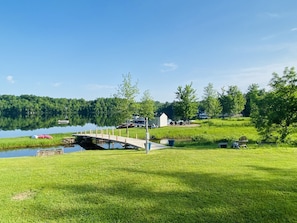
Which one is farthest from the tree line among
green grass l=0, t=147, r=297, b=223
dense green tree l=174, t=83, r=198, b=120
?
A: green grass l=0, t=147, r=297, b=223

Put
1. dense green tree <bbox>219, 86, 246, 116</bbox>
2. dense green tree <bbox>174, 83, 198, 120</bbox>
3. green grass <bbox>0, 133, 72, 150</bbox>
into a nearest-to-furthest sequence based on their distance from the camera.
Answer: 1. green grass <bbox>0, 133, 72, 150</bbox>
2. dense green tree <bbox>174, 83, 198, 120</bbox>
3. dense green tree <bbox>219, 86, 246, 116</bbox>

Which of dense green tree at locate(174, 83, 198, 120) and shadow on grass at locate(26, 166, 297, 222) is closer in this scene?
shadow on grass at locate(26, 166, 297, 222)

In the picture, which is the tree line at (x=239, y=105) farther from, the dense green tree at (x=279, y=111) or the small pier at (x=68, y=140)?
the small pier at (x=68, y=140)

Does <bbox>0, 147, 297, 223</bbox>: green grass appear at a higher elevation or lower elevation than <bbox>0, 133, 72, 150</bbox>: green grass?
higher

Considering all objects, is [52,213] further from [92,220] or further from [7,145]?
[7,145]

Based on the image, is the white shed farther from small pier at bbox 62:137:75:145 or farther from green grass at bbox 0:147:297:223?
green grass at bbox 0:147:297:223

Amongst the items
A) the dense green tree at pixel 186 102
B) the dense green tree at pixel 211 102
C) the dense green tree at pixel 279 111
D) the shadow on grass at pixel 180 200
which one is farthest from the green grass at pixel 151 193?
the dense green tree at pixel 211 102

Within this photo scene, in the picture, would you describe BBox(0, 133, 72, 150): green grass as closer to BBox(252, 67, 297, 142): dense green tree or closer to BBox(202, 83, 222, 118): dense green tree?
BBox(252, 67, 297, 142): dense green tree

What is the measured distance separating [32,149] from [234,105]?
52.8m

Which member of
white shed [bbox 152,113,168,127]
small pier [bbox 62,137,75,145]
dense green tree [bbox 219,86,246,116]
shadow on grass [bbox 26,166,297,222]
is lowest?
small pier [bbox 62,137,75,145]

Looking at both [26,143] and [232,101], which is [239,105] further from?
[26,143]

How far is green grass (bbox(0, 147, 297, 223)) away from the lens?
16.6ft

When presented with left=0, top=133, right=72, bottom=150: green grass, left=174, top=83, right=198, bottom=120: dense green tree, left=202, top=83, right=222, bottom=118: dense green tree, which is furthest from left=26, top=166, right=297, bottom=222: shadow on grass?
left=202, top=83, right=222, bottom=118: dense green tree

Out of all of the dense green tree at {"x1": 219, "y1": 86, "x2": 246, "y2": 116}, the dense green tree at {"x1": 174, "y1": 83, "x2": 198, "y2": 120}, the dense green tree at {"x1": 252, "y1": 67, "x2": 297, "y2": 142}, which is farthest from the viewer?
the dense green tree at {"x1": 219, "y1": 86, "x2": 246, "y2": 116}
